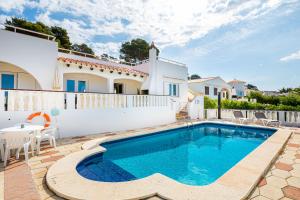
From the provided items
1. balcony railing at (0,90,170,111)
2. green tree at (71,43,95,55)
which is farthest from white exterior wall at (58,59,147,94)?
green tree at (71,43,95,55)

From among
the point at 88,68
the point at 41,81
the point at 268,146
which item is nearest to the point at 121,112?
the point at 88,68

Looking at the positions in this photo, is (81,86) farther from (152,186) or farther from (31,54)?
(152,186)

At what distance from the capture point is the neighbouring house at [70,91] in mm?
7711

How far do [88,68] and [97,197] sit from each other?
11377 millimetres

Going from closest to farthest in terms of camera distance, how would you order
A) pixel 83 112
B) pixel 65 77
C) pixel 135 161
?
pixel 135 161, pixel 83 112, pixel 65 77

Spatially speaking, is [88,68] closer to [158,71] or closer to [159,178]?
[158,71]

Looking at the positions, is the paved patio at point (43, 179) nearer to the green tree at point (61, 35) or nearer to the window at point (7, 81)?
the window at point (7, 81)

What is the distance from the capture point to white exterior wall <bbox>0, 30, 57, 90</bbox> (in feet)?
33.4

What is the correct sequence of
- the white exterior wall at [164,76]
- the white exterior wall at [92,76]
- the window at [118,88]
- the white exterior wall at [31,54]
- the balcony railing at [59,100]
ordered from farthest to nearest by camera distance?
1. the window at [118,88]
2. the white exterior wall at [164,76]
3. the white exterior wall at [92,76]
4. the white exterior wall at [31,54]
5. the balcony railing at [59,100]

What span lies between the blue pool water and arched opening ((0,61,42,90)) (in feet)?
29.9

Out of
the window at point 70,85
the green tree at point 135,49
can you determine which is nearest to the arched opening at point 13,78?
the window at point 70,85

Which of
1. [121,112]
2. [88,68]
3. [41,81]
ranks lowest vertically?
[121,112]

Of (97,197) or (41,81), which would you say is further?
(41,81)

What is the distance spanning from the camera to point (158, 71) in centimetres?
1750
